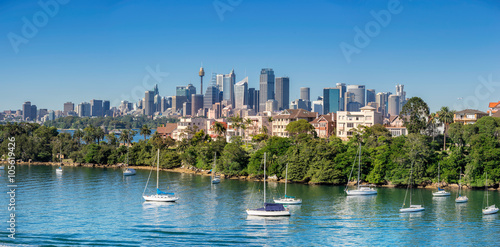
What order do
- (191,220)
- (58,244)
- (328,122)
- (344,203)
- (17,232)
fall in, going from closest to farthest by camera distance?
(58,244)
(17,232)
(191,220)
(344,203)
(328,122)

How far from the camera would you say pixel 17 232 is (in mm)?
42750

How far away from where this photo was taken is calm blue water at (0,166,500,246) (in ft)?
136

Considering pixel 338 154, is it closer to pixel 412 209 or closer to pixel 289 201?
pixel 289 201

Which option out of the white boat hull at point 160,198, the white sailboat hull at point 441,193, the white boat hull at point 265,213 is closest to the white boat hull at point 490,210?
the white sailboat hull at point 441,193

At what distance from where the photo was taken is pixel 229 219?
4922cm

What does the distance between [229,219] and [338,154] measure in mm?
33676

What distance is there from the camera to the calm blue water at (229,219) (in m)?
41.5

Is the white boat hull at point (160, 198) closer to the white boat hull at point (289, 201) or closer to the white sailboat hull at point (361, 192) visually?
the white boat hull at point (289, 201)

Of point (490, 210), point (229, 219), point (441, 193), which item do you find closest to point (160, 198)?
point (229, 219)

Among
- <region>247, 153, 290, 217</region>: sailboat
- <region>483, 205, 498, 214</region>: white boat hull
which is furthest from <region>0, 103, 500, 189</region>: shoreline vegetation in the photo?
<region>247, 153, 290, 217</region>: sailboat

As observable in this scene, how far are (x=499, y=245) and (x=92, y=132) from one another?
99.6 meters

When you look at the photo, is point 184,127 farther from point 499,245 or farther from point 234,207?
point 499,245

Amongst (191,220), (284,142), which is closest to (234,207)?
(191,220)

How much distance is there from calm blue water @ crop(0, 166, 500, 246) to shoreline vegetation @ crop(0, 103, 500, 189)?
405 centimetres
